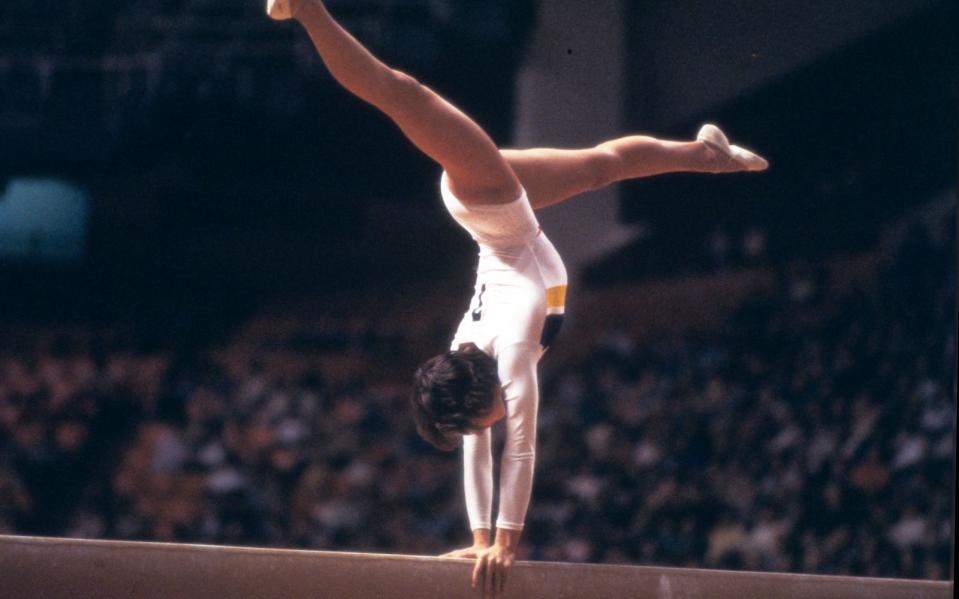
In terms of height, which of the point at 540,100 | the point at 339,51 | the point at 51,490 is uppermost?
the point at 540,100

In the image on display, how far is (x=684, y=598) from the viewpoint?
9.73ft

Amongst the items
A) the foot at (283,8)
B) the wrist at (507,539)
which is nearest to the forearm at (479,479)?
the wrist at (507,539)

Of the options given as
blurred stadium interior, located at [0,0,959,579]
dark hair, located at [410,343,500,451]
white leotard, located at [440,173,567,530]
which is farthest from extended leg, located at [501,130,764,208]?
blurred stadium interior, located at [0,0,959,579]

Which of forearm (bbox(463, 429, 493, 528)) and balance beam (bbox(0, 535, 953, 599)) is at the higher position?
forearm (bbox(463, 429, 493, 528))

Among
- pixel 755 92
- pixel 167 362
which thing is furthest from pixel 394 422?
pixel 755 92

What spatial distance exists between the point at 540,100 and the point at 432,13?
0.90m

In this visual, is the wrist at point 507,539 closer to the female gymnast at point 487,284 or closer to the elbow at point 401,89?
the female gymnast at point 487,284

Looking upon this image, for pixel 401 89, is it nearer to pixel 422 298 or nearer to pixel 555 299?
pixel 555 299

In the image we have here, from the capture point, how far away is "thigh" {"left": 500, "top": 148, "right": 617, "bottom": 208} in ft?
12.1

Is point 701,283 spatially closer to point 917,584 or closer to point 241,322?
point 241,322

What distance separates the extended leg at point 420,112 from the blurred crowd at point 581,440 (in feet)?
11.7

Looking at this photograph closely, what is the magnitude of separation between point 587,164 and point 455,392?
1044mm

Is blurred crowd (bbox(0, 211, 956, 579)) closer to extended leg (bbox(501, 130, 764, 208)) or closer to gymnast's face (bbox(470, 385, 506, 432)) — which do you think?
extended leg (bbox(501, 130, 764, 208))

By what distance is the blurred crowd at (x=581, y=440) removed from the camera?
643cm
